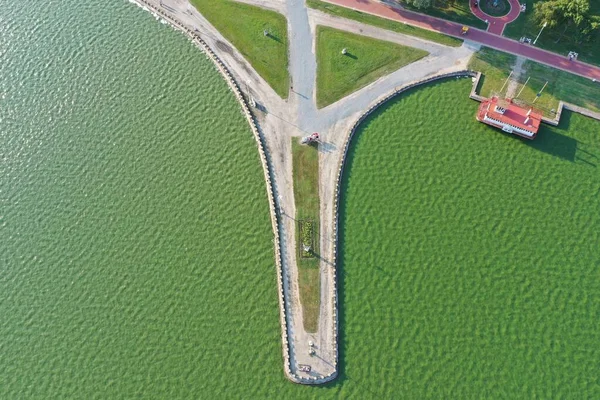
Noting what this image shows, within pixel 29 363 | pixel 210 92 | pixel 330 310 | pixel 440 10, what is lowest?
pixel 29 363

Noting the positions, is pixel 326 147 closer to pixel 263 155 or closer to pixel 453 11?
pixel 263 155

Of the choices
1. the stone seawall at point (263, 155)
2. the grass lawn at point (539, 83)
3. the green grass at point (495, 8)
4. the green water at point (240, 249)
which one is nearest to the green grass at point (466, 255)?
the green water at point (240, 249)

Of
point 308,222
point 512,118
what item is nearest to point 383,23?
point 512,118

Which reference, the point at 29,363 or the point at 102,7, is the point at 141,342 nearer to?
the point at 29,363

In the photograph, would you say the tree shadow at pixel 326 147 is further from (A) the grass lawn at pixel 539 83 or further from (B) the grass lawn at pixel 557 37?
(B) the grass lawn at pixel 557 37

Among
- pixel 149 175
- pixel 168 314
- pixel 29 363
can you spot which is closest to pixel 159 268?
pixel 168 314

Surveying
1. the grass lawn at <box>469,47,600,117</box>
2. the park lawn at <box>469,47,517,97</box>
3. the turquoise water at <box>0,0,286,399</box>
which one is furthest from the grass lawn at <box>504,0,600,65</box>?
the turquoise water at <box>0,0,286,399</box>
